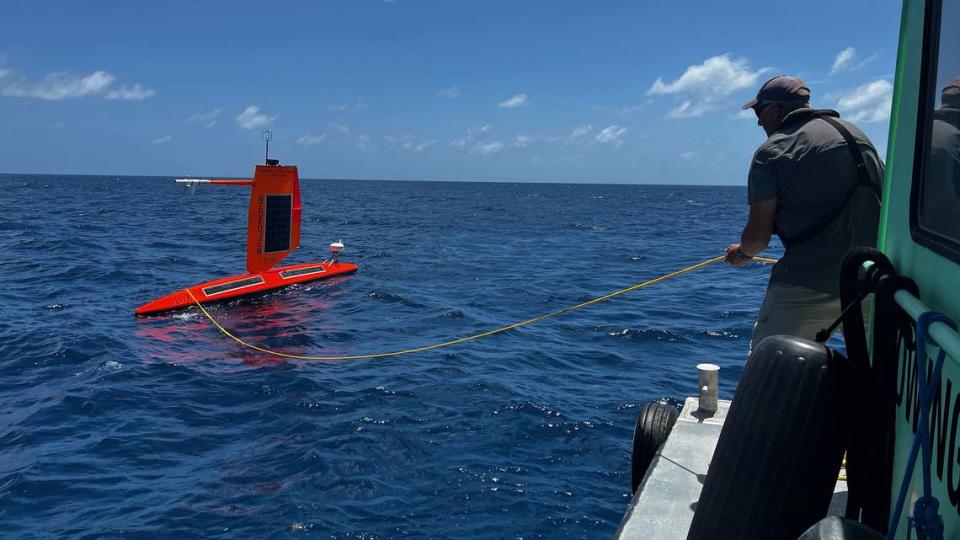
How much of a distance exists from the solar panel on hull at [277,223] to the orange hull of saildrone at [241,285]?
0.71 m

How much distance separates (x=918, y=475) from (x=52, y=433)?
316 inches

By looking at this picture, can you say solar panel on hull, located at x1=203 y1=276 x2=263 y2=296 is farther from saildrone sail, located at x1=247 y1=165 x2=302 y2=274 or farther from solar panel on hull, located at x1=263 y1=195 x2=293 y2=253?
solar panel on hull, located at x1=263 y1=195 x2=293 y2=253

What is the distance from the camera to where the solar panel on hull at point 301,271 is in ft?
53.3

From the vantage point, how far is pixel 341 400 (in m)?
8.55

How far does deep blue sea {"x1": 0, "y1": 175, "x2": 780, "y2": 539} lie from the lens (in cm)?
584

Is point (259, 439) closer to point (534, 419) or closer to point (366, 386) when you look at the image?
point (366, 386)

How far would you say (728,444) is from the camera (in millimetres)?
2664

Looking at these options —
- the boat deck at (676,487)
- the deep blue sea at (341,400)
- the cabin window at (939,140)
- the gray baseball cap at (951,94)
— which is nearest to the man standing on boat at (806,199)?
the boat deck at (676,487)

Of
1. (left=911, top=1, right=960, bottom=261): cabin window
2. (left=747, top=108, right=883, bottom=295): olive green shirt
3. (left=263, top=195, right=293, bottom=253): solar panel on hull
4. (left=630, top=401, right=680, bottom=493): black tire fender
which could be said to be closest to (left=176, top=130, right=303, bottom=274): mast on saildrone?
(left=263, top=195, right=293, bottom=253): solar panel on hull

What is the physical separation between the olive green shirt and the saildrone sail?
38.9ft

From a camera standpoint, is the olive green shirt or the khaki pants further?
the khaki pants

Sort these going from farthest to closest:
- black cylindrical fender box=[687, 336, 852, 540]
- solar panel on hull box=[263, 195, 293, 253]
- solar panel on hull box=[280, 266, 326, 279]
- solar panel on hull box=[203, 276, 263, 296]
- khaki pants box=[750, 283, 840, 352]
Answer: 1. solar panel on hull box=[280, 266, 326, 279]
2. solar panel on hull box=[263, 195, 293, 253]
3. solar panel on hull box=[203, 276, 263, 296]
4. khaki pants box=[750, 283, 840, 352]
5. black cylindrical fender box=[687, 336, 852, 540]

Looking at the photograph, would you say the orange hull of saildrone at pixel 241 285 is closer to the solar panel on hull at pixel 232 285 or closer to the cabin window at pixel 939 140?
the solar panel on hull at pixel 232 285

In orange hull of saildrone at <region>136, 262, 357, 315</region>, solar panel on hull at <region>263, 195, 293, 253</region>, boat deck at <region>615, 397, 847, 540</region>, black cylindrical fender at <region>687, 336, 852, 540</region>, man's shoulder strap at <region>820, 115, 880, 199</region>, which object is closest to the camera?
black cylindrical fender at <region>687, 336, 852, 540</region>
